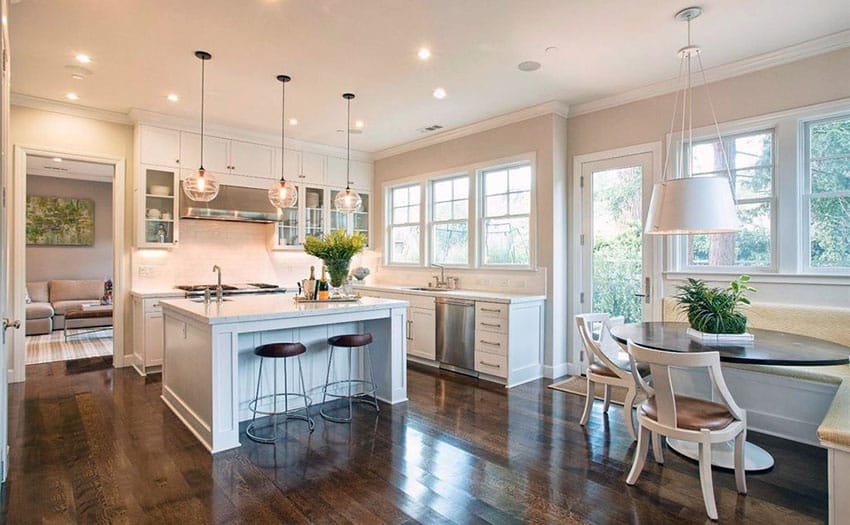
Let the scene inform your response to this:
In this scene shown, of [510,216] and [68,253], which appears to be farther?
[68,253]

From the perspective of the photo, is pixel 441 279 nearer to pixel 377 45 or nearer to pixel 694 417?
pixel 377 45

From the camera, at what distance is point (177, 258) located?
226 inches

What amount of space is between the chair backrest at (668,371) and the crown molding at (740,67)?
273cm

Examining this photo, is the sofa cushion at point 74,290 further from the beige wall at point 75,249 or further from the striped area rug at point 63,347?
the striped area rug at point 63,347

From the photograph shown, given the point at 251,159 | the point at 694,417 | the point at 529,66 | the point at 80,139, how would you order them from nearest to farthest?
1. the point at 694,417
2. the point at 529,66
3. the point at 80,139
4. the point at 251,159

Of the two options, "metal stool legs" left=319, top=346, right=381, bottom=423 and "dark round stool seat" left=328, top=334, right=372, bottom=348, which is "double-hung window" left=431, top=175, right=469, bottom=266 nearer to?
"metal stool legs" left=319, top=346, right=381, bottom=423

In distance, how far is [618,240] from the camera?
4.70 metres

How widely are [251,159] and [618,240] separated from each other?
4.53 meters

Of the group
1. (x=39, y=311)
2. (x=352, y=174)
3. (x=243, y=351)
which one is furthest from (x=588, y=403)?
(x=39, y=311)

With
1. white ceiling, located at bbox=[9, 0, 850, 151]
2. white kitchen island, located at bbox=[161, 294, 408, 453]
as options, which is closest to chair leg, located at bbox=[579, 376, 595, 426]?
white kitchen island, located at bbox=[161, 294, 408, 453]

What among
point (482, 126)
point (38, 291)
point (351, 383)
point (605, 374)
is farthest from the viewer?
point (38, 291)

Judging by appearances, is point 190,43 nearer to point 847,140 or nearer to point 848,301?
point 847,140

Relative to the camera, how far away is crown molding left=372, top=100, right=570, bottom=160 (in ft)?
16.1

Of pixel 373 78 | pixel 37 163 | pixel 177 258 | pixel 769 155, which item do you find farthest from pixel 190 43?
pixel 37 163
